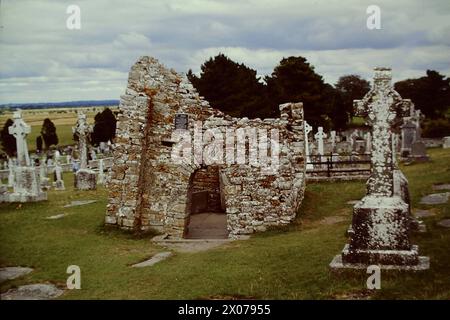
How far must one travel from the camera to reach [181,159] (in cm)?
1572

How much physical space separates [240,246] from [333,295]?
16.8 feet

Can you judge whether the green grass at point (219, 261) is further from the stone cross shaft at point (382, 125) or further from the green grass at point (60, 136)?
the green grass at point (60, 136)

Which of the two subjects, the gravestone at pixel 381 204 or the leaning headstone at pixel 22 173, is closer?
the gravestone at pixel 381 204

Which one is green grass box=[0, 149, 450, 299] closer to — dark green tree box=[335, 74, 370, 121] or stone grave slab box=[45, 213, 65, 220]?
stone grave slab box=[45, 213, 65, 220]

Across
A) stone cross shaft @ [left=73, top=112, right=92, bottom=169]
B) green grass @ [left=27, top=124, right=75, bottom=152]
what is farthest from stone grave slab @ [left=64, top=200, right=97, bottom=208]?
green grass @ [left=27, top=124, right=75, bottom=152]

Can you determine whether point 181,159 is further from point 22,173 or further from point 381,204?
point 22,173

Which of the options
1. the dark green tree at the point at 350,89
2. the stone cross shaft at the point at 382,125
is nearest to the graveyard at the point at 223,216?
the stone cross shaft at the point at 382,125

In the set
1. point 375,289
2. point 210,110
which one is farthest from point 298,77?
point 375,289

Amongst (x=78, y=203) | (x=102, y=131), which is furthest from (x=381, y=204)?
(x=102, y=131)

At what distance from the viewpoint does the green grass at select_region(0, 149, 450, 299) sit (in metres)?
8.72

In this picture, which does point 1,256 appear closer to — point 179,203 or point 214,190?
point 179,203

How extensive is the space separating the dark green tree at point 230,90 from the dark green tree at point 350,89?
59.6 feet

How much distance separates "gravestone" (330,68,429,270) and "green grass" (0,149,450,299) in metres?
0.39

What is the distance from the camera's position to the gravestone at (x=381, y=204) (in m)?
9.12
